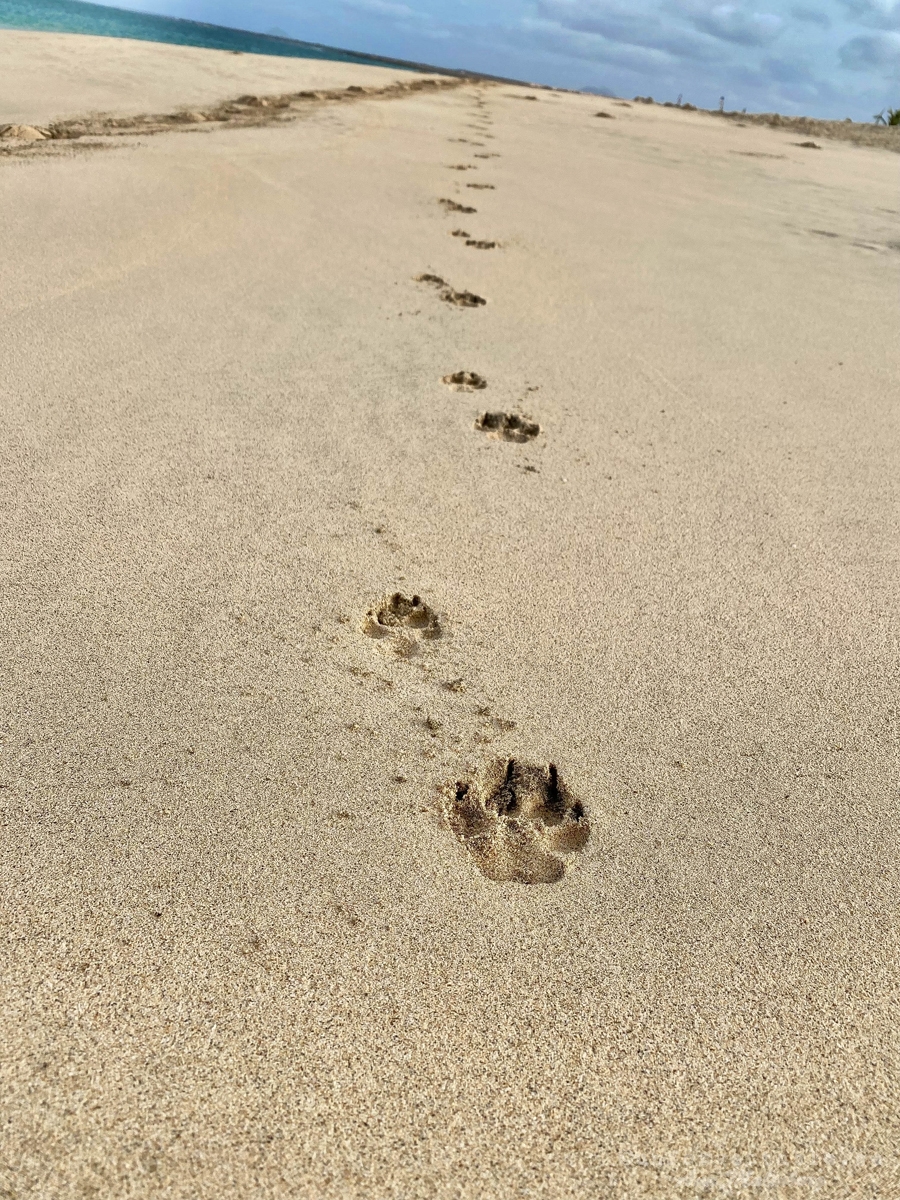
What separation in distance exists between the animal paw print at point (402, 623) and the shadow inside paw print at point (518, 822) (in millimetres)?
372

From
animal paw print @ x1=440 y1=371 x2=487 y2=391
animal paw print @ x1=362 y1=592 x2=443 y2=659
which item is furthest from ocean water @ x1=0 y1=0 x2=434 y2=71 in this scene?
animal paw print @ x1=362 y1=592 x2=443 y2=659

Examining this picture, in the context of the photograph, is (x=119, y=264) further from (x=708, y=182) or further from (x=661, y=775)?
(x=708, y=182)

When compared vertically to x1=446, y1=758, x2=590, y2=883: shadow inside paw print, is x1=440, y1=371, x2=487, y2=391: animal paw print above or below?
below

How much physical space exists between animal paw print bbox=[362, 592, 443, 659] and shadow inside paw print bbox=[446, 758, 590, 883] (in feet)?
1.22

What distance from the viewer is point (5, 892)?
4.01 feet

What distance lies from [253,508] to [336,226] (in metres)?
2.87

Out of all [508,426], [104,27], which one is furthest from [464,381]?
[104,27]

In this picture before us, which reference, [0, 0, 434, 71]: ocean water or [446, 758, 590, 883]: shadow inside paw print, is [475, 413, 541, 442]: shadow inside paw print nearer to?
[446, 758, 590, 883]: shadow inside paw print

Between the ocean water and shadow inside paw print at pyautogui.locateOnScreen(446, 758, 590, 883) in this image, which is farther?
the ocean water

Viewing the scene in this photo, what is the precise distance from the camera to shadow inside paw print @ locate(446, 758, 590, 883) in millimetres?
1397

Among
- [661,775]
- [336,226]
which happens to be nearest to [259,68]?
[336,226]

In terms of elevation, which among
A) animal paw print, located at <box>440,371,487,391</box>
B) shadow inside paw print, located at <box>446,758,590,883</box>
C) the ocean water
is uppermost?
shadow inside paw print, located at <box>446,758,590,883</box>

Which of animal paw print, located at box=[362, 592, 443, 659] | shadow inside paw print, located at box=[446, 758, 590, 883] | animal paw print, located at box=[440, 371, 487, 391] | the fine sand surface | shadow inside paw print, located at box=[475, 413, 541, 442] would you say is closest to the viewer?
the fine sand surface

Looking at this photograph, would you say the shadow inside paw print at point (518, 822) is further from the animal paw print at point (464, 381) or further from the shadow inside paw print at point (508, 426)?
the animal paw print at point (464, 381)
